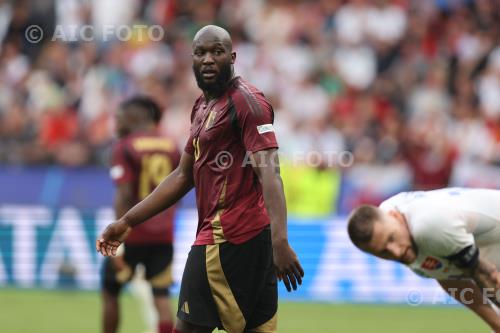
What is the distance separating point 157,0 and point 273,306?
45.5 ft

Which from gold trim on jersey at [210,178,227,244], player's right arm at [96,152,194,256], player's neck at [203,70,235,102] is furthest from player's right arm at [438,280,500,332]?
player's neck at [203,70,235,102]

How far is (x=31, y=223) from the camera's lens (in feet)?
47.9

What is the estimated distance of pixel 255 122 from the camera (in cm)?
632

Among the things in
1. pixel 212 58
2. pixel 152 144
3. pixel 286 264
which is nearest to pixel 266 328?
pixel 286 264

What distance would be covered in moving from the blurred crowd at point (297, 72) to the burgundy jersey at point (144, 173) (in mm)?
6397

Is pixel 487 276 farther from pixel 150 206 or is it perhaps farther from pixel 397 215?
pixel 150 206

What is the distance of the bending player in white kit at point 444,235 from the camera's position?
254 inches

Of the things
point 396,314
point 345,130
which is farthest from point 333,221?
point 345,130

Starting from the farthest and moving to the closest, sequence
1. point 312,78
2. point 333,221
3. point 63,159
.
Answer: point 312,78 < point 63,159 < point 333,221

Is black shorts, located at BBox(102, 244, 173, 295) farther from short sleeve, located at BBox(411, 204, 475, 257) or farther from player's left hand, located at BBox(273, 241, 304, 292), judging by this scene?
player's left hand, located at BBox(273, 241, 304, 292)

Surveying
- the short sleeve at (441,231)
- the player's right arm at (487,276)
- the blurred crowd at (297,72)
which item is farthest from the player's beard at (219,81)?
the blurred crowd at (297,72)

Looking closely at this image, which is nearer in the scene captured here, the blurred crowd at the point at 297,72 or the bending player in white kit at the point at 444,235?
the bending player in white kit at the point at 444,235

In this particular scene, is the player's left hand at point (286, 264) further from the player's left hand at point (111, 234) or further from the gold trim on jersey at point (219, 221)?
the player's left hand at point (111, 234)

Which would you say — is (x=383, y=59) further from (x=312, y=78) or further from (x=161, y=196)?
(x=161, y=196)
